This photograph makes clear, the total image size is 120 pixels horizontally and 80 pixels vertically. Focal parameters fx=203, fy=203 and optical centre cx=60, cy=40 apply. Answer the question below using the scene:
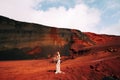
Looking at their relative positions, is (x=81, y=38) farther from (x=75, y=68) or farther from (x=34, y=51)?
(x=75, y=68)

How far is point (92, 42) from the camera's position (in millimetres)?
29438

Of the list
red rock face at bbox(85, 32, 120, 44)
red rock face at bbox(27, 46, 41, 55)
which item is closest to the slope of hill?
red rock face at bbox(27, 46, 41, 55)

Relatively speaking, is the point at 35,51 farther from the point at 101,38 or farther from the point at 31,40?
the point at 101,38

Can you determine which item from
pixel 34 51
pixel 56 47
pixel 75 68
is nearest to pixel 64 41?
pixel 56 47

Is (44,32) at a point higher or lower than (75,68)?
higher

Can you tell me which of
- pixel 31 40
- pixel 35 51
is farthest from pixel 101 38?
pixel 31 40

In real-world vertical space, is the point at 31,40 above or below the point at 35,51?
above

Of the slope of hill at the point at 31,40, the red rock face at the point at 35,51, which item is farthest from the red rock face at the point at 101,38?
the red rock face at the point at 35,51

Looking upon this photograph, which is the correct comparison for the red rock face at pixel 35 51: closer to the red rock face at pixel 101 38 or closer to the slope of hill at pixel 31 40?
the slope of hill at pixel 31 40

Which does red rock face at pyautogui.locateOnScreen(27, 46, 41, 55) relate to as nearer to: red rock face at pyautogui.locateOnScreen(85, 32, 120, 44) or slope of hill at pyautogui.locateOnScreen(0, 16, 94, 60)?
slope of hill at pyautogui.locateOnScreen(0, 16, 94, 60)

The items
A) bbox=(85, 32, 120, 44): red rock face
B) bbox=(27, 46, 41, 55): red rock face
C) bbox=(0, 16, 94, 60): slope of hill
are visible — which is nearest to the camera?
bbox=(0, 16, 94, 60): slope of hill

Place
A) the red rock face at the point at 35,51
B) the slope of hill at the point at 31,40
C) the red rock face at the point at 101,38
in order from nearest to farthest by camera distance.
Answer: the slope of hill at the point at 31,40 → the red rock face at the point at 35,51 → the red rock face at the point at 101,38

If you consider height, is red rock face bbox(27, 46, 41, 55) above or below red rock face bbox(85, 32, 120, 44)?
below

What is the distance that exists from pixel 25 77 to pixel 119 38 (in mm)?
19409
